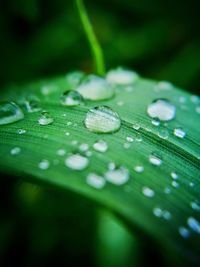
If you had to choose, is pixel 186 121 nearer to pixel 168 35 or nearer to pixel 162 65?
pixel 162 65

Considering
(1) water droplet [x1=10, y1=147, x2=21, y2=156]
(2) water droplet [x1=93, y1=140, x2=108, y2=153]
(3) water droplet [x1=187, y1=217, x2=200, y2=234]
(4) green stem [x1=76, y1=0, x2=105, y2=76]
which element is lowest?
(3) water droplet [x1=187, y1=217, x2=200, y2=234]

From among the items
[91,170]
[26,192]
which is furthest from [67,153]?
[26,192]

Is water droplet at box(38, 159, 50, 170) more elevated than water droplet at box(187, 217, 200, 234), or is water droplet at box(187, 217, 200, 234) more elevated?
water droplet at box(38, 159, 50, 170)

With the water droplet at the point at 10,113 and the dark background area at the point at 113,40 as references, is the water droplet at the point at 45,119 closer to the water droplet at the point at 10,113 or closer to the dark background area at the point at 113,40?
the water droplet at the point at 10,113

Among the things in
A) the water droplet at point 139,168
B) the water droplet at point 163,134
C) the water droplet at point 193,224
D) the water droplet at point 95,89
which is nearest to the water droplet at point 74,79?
the water droplet at point 95,89

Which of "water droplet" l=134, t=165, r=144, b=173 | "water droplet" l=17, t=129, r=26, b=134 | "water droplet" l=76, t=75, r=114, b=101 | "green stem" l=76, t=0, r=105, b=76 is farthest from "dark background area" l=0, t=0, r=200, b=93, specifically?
"water droplet" l=134, t=165, r=144, b=173

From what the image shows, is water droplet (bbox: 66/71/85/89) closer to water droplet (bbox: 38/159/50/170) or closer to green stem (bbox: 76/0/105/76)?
green stem (bbox: 76/0/105/76)
